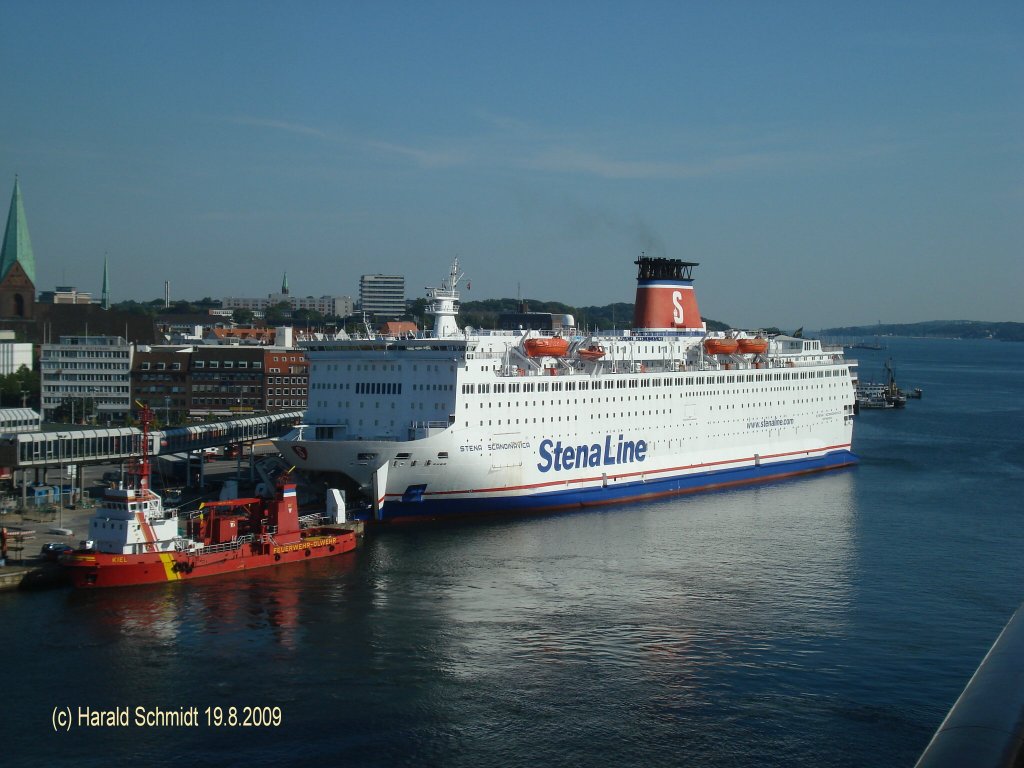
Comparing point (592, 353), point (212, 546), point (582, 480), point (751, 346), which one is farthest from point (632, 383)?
point (212, 546)

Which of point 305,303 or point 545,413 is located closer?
point 545,413

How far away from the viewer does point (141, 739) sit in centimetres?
1731

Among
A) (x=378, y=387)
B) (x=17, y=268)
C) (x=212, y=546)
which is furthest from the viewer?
(x=17, y=268)

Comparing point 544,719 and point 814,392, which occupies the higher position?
point 814,392

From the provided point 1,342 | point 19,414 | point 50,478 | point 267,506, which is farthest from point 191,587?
point 1,342

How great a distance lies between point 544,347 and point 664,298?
11134 mm

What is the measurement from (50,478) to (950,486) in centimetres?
3370

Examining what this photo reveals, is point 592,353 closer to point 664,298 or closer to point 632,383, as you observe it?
point 632,383

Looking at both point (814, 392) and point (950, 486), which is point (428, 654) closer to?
point (950, 486)

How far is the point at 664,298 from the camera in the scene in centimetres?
4634

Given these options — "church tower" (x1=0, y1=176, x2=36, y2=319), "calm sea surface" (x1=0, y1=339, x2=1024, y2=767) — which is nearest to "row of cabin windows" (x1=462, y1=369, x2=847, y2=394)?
"calm sea surface" (x1=0, y1=339, x2=1024, y2=767)

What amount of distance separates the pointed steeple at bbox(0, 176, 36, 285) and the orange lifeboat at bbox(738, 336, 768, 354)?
5838 centimetres

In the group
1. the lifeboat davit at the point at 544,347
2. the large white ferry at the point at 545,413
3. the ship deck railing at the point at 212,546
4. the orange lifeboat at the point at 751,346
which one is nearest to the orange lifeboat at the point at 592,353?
the large white ferry at the point at 545,413

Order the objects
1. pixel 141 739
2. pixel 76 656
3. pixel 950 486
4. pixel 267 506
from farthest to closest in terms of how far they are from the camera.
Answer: pixel 950 486, pixel 267 506, pixel 76 656, pixel 141 739
